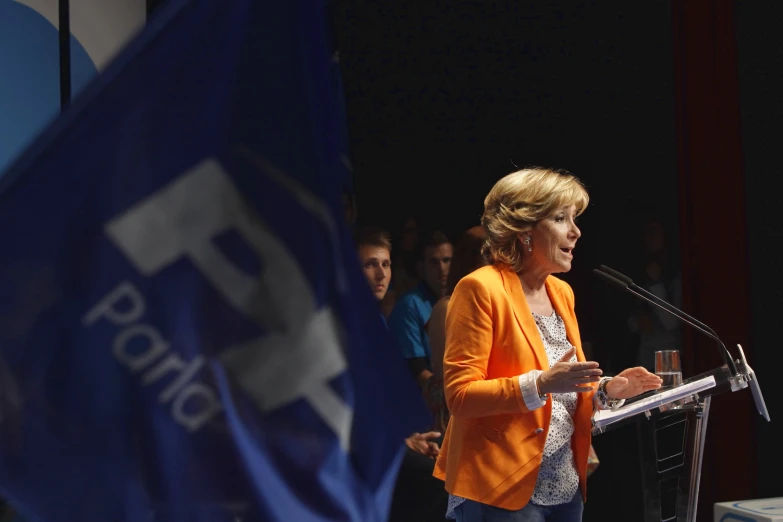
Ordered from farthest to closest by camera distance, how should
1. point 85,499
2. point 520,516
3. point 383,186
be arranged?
point 383,186 < point 520,516 < point 85,499

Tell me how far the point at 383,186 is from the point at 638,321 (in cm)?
128

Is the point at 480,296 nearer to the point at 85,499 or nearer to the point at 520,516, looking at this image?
the point at 520,516

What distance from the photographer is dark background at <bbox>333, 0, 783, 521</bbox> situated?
4.26 metres

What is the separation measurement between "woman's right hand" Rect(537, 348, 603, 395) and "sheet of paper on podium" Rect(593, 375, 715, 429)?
151mm

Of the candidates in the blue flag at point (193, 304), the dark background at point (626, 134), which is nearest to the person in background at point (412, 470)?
the dark background at point (626, 134)

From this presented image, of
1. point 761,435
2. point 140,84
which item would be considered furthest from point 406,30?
point 140,84

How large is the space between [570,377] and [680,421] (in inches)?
16.6

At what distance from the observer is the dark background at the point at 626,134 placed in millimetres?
4258

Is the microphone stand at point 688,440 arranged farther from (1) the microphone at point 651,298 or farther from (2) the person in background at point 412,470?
(2) the person in background at point 412,470

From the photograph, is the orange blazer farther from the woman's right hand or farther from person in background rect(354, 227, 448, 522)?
person in background rect(354, 227, 448, 522)

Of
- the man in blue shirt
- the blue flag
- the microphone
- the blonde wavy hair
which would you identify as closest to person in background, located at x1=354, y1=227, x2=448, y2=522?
the man in blue shirt

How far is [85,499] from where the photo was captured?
1161 millimetres

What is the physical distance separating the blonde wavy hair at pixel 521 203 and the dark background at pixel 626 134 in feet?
6.40

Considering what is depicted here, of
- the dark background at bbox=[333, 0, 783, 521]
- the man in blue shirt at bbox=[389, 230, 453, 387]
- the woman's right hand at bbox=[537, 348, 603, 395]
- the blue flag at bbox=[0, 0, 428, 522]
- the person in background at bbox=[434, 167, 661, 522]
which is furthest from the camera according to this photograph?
the dark background at bbox=[333, 0, 783, 521]
